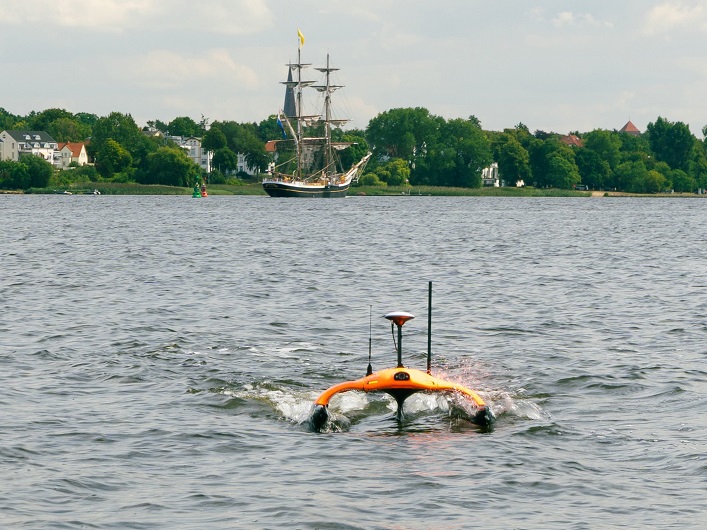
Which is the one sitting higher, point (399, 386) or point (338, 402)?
point (399, 386)

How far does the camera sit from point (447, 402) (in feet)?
68.6

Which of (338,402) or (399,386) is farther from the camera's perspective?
(338,402)

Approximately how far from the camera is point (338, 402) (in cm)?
2161

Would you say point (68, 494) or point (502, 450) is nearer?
point (68, 494)

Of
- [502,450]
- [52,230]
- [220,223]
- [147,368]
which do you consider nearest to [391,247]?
[52,230]

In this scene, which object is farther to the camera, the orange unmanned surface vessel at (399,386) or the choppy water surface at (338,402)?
the orange unmanned surface vessel at (399,386)

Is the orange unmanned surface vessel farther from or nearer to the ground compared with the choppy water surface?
farther from the ground

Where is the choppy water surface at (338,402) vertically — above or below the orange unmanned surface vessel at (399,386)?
below

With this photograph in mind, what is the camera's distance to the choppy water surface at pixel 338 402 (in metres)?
15.1

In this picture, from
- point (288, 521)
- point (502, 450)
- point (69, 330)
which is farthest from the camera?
point (69, 330)

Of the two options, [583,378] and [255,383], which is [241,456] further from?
[583,378]

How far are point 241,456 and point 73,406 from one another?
4.70 m

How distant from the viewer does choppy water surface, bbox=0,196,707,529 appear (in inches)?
593

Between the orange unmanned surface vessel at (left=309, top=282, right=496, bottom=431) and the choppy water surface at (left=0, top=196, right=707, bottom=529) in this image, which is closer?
the choppy water surface at (left=0, top=196, right=707, bottom=529)
